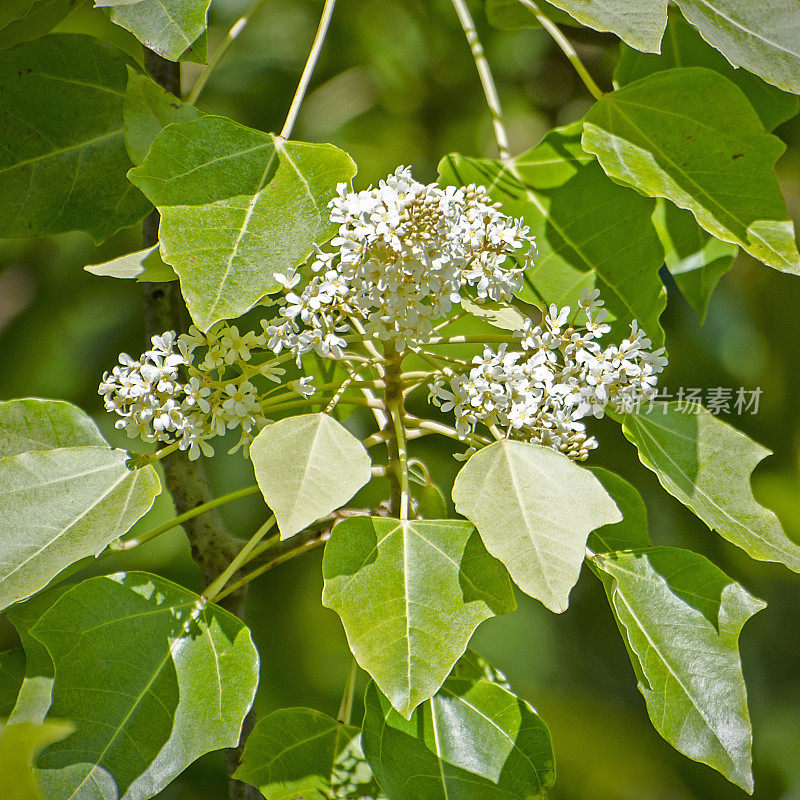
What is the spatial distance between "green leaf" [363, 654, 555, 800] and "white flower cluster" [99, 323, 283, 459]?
8.3 inches

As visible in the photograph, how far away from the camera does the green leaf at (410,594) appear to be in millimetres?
461

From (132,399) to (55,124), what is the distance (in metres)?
0.27

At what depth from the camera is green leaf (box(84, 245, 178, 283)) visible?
20.2 inches

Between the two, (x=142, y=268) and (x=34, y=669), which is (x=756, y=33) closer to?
(x=142, y=268)

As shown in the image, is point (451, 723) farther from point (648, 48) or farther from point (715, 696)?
point (648, 48)

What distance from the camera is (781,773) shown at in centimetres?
141

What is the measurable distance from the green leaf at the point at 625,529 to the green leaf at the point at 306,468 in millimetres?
254

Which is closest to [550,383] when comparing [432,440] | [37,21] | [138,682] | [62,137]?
[138,682]

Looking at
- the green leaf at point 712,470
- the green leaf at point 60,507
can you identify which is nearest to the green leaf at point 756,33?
the green leaf at point 712,470

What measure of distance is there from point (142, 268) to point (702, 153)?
410 mm

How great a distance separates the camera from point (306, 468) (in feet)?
1.51

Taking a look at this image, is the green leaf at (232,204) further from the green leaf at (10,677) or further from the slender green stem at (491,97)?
the green leaf at (10,677)

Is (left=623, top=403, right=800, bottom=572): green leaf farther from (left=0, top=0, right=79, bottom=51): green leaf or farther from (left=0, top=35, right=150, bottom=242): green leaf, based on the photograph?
(left=0, top=0, right=79, bottom=51): green leaf

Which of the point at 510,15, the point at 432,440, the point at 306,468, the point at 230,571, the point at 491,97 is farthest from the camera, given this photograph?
the point at 432,440
